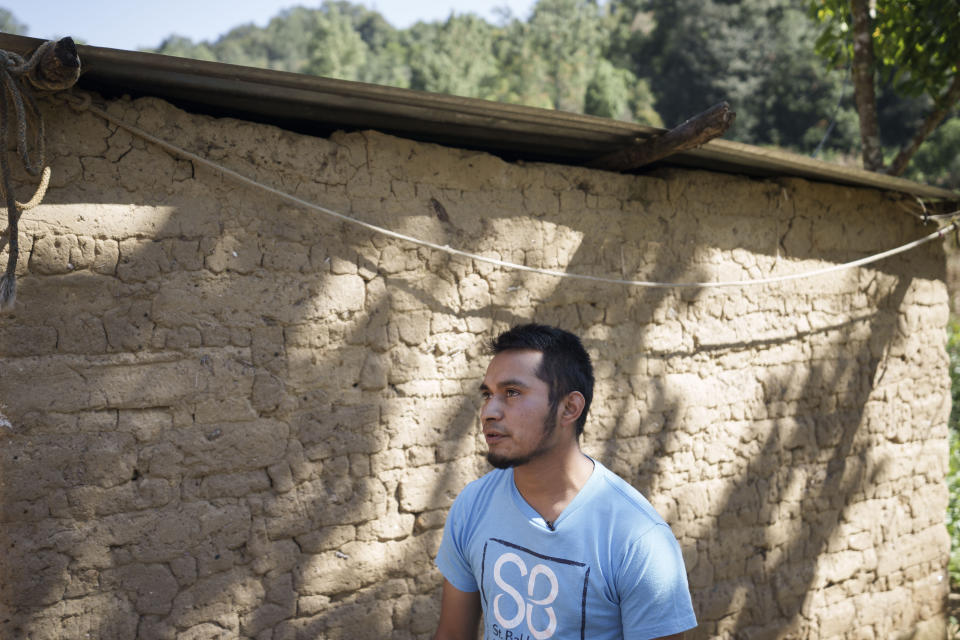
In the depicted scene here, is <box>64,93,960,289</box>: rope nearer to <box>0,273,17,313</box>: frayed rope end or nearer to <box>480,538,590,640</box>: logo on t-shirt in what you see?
<box>0,273,17,313</box>: frayed rope end

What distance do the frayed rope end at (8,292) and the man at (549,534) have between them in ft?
4.63

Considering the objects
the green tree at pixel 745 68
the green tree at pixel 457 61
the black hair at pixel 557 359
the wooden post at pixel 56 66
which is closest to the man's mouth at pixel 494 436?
the black hair at pixel 557 359

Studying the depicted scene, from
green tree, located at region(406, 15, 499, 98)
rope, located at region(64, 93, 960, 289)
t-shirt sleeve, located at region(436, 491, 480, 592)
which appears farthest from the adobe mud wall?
green tree, located at region(406, 15, 499, 98)

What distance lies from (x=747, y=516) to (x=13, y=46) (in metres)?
3.93

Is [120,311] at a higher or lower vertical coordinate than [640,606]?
higher

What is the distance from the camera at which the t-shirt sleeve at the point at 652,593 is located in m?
1.74

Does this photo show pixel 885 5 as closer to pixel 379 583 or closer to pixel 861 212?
pixel 861 212

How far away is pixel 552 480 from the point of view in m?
1.98

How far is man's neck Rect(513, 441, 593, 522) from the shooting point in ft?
6.44

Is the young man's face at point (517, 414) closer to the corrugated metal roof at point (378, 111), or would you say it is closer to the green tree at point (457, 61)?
the corrugated metal roof at point (378, 111)

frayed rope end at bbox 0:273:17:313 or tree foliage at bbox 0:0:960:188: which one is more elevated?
tree foliage at bbox 0:0:960:188

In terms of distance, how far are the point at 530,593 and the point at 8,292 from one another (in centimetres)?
172

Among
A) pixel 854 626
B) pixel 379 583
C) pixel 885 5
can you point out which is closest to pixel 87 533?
pixel 379 583

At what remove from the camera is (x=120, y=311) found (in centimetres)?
261
